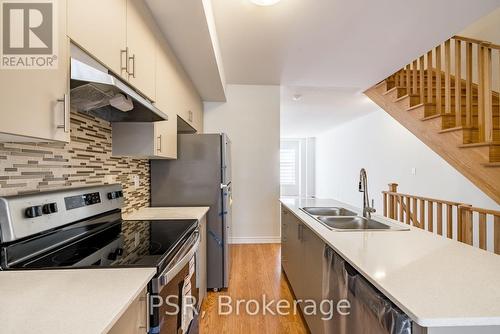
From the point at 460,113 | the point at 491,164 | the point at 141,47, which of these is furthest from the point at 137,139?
the point at 460,113

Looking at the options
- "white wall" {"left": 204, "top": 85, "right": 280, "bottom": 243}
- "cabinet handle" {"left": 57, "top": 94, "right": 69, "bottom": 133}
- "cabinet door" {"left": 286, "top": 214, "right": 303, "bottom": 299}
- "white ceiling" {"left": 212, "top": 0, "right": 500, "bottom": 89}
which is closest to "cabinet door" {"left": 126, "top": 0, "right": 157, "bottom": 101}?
"cabinet handle" {"left": 57, "top": 94, "right": 69, "bottom": 133}

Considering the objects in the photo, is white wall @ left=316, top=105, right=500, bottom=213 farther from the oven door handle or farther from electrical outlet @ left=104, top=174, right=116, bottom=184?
electrical outlet @ left=104, top=174, right=116, bottom=184

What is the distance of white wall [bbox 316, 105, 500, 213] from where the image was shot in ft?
12.4

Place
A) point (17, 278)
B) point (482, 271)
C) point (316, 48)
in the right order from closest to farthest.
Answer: point (17, 278), point (482, 271), point (316, 48)

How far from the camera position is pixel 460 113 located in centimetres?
276

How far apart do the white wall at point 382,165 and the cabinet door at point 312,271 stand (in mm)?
2903

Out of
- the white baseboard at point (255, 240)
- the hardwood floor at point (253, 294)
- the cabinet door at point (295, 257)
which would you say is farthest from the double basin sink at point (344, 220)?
the white baseboard at point (255, 240)

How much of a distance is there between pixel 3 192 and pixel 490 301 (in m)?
1.70

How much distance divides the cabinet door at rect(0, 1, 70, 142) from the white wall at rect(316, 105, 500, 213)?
4.36 meters

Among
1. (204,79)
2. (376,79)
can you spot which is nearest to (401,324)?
(204,79)

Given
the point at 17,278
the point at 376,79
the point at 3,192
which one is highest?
the point at 376,79

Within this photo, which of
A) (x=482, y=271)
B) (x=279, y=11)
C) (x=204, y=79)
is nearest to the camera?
(x=482, y=271)

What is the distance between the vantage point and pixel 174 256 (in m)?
1.17

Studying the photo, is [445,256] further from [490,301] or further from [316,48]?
[316,48]
